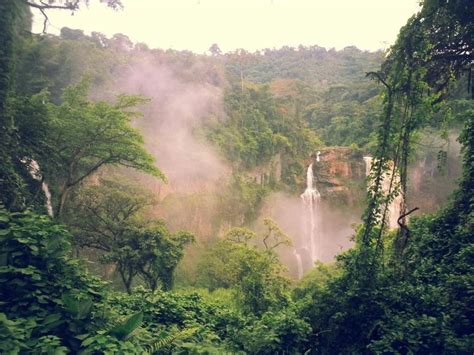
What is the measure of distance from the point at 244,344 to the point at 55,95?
28.6 metres

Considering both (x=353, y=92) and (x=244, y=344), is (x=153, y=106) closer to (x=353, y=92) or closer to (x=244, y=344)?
(x=353, y=92)

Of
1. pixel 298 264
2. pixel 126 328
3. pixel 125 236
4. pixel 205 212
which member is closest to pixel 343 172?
pixel 298 264

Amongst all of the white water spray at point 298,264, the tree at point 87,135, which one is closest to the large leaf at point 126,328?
the tree at point 87,135

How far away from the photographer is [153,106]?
111ft

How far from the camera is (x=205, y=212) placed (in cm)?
2802

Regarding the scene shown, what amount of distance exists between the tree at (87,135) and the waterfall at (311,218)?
63.0ft

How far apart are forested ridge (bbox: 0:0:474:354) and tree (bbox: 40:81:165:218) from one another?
67 millimetres

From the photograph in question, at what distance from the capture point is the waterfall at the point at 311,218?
31.4 m

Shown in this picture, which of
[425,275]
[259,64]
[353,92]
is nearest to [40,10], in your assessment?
[425,275]

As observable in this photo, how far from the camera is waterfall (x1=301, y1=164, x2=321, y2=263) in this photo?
103ft

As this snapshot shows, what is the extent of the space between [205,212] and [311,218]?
29.8ft

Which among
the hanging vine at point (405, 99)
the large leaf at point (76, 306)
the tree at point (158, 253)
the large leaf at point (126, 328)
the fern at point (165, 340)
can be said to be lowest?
the tree at point (158, 253)

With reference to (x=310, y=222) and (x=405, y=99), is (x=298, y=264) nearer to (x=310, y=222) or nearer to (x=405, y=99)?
(x=310, y=222)

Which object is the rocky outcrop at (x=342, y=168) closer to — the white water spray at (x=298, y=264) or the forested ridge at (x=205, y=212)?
the forested ridge at (x=205, y=212)
